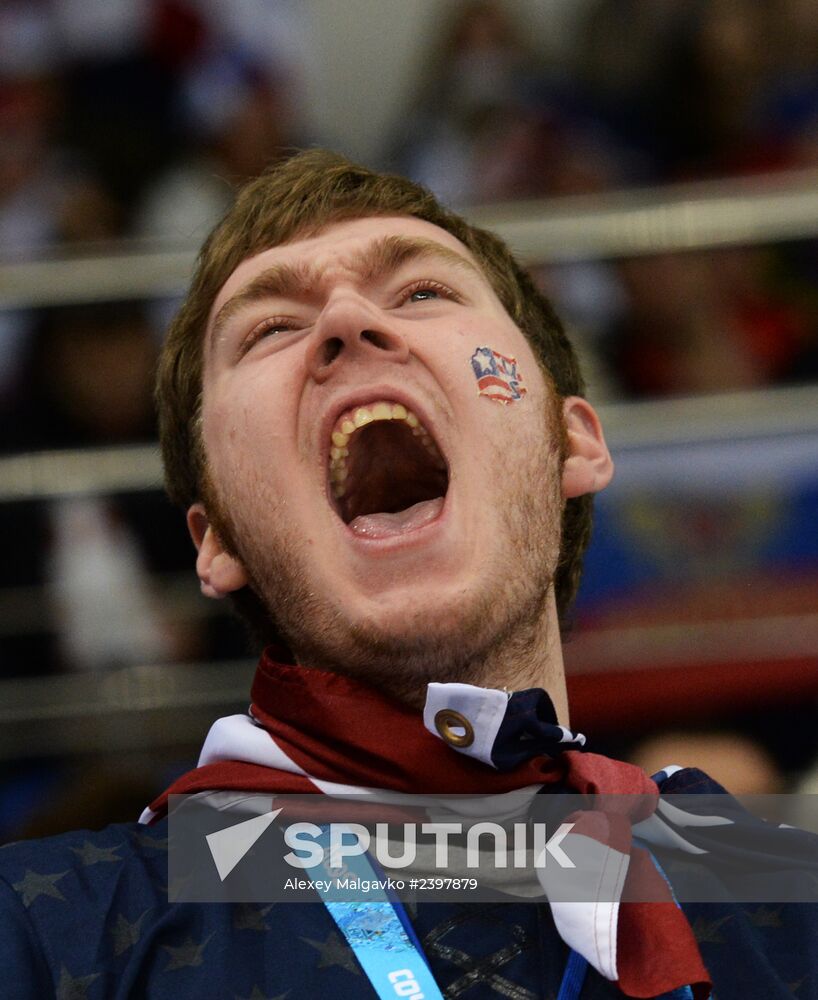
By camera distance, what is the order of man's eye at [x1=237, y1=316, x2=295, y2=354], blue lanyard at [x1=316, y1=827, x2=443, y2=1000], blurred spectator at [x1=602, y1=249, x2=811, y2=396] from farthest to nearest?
blurred spectator at [x1=602, y1=249, x2=811, y2=396]
man's eye at [x1=237, y1=316, x2=295, y2=354]
blue lanyard at [x1=316, y1=827, x2=443, y2=1000]

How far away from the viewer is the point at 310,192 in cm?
262

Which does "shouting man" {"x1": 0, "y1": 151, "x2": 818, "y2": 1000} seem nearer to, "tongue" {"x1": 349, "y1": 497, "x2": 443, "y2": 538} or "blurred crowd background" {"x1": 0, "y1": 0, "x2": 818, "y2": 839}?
"tongue" {"x1": 349, "y1": 497, "x2": 443, "y2": 538}

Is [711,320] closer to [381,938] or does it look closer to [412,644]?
[412,644]

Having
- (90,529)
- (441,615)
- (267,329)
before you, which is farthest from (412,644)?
(90,529)

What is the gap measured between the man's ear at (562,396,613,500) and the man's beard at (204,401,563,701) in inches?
5.5

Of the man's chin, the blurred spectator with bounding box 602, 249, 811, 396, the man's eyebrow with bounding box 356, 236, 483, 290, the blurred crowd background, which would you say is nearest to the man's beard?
the man's chin

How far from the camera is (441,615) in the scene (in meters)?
2.14

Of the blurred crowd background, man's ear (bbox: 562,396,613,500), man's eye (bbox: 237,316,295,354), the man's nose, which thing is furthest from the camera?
the blurred crowd background

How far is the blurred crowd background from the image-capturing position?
161 inches

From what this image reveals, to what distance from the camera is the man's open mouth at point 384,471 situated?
7.66 feet

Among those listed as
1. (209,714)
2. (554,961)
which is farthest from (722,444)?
(554,961)

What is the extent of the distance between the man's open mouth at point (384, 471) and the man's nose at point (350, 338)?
0.25 ft

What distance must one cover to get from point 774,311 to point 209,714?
6.68ft

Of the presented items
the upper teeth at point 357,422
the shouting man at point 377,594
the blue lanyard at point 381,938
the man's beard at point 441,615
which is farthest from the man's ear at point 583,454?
the blue lanyard at point 381,938
